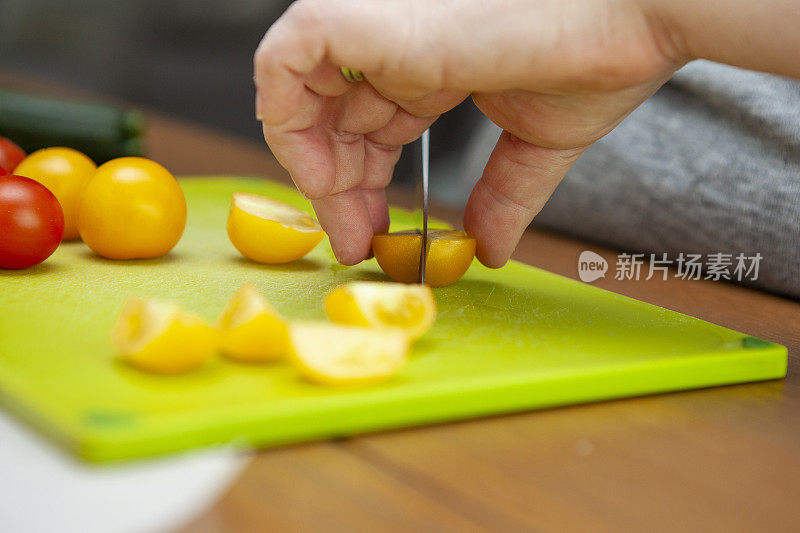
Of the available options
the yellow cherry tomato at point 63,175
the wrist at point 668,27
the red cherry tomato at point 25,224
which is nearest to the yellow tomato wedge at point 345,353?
the wrist at point 668,27

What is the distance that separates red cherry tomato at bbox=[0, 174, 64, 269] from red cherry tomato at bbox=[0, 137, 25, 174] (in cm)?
30

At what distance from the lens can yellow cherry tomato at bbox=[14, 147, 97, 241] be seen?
1199mm

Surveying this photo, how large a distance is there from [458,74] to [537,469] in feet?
1.25

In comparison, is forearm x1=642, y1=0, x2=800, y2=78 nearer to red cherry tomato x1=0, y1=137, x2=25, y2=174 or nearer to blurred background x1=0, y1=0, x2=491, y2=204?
red cherry tomato x1=0, y1=137, x2=25, y2=174

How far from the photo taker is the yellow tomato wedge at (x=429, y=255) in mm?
1007

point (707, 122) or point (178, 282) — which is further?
point (707, 122)

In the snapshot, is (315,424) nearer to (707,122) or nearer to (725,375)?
(725,375)

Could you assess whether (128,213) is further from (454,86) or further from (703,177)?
(703,177)

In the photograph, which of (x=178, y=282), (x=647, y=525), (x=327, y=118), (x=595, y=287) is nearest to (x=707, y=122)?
(x=595, y=287)

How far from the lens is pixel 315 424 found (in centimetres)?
62

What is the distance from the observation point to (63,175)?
1.21 meters

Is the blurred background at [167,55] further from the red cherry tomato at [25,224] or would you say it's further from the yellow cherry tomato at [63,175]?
the red cherry tomato at [25,224]

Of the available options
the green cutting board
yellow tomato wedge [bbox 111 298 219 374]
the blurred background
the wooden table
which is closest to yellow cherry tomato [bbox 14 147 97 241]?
the green cutting board

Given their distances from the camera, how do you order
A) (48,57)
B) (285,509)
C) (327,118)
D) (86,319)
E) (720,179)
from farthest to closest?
1. (48,57)
2. (720,179)
3. (327,118)
4. (86,319)
5. (285,509)
